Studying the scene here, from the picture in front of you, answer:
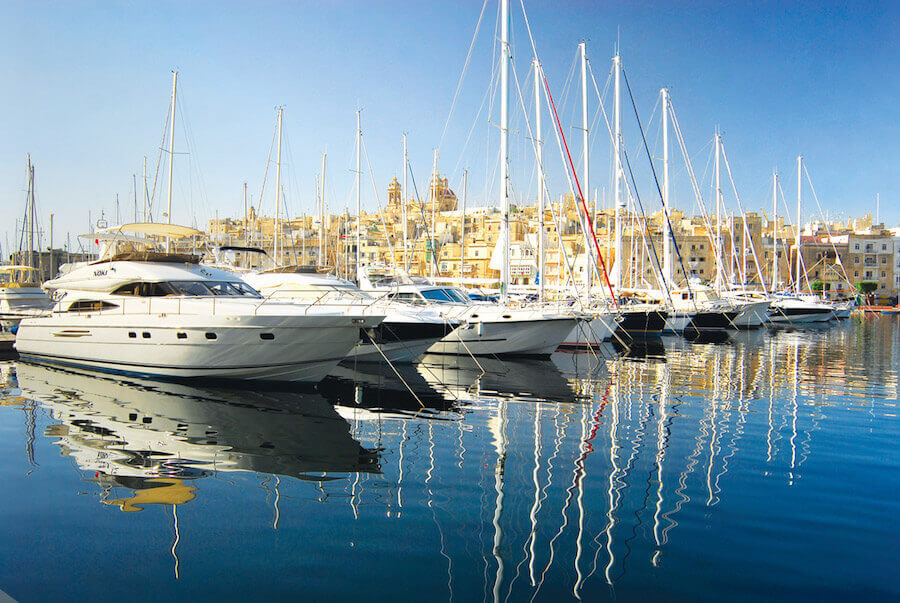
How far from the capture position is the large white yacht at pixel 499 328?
70.8 feet

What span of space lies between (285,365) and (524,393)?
5330mm

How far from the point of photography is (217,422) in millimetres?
11367

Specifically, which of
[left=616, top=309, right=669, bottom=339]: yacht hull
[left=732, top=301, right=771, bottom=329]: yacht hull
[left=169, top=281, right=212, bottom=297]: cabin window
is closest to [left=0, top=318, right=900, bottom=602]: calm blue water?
[left=169, top=281, right=212, bottom=297]: cabin window

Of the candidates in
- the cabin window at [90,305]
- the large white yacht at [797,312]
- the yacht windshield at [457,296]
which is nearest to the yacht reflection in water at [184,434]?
the cabin window at [90,305]

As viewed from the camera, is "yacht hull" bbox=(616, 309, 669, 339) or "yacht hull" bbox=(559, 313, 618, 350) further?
"yacht hull" bbox=(616, 309, 669, 339)

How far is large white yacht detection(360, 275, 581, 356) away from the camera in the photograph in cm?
2158

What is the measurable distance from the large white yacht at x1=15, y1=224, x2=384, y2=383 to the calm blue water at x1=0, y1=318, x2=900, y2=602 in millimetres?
793

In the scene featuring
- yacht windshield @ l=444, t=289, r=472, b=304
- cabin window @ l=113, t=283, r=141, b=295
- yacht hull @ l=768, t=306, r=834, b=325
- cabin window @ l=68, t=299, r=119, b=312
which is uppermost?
cabin window @ l=113, t=283, r=141, b=295

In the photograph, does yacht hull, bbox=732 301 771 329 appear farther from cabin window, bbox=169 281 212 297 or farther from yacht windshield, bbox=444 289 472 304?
cabin window, bbox=169 281 212 297

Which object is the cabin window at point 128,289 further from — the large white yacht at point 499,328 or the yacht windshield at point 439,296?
the yacht windshield at point 439,296

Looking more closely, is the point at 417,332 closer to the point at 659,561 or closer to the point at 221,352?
the point at 221,352

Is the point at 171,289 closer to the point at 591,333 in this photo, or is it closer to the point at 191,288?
the point at 191,288

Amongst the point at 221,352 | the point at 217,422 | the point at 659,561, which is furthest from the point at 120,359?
the point at 659,561

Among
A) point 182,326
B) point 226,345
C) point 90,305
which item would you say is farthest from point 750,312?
point 90,305
